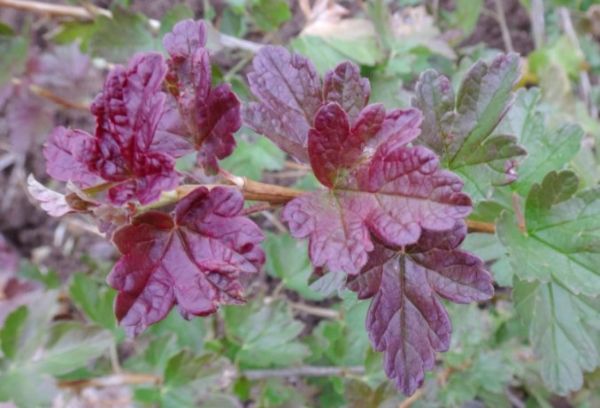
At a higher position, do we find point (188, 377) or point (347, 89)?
point (347, 89)

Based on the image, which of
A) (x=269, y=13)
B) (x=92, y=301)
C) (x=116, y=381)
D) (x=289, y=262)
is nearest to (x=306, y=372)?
(x=289, y=262)

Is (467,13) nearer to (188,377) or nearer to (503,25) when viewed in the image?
(503,25)

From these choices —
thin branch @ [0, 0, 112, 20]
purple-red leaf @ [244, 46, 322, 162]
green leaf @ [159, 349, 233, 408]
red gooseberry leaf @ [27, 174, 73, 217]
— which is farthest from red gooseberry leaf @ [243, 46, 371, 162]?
thin branch @ [0, 0, 112, 20]

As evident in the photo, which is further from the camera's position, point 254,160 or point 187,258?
point 254,160

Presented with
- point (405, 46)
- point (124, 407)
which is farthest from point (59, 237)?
point (405, 46)

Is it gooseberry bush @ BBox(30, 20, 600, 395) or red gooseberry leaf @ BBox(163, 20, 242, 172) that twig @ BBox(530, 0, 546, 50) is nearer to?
gooseberry bush @ BBox(30, 20, 600, 395)

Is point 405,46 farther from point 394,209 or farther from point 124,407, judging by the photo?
point 124,407

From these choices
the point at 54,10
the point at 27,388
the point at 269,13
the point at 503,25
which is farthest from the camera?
the point at 503,25
